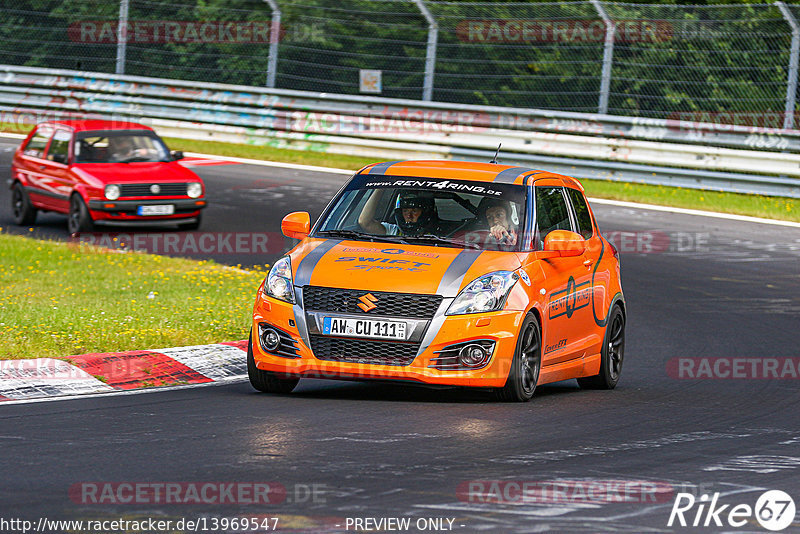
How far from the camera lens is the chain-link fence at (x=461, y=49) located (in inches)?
930

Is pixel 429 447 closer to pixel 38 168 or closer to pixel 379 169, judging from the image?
pixel 379 169

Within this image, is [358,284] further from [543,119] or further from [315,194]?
[543,119]

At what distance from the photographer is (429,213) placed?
34.3 ft

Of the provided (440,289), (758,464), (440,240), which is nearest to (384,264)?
(440,289)

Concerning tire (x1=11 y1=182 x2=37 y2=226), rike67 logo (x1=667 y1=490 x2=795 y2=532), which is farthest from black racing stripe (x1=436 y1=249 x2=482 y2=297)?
tire (x1=11 y1=182 x2=37 y2=226)

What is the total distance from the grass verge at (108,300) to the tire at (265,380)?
66.3 inches

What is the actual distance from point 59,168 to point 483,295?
12.1 m

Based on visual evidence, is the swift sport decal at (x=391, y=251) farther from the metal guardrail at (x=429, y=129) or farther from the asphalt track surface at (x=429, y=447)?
the metal guardrail at (x=429, y=129)

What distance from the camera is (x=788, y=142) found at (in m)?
22.6

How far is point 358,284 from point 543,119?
16.4 meters

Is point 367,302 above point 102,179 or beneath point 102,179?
above

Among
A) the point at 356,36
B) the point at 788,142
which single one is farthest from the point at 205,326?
the point at 356,36

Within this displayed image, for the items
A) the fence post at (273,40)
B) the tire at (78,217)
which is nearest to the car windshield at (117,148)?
the tire at (78,217)

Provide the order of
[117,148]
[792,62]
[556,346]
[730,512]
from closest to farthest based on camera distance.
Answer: [730,512] < [556,346] < [117,148] < [792,62]
